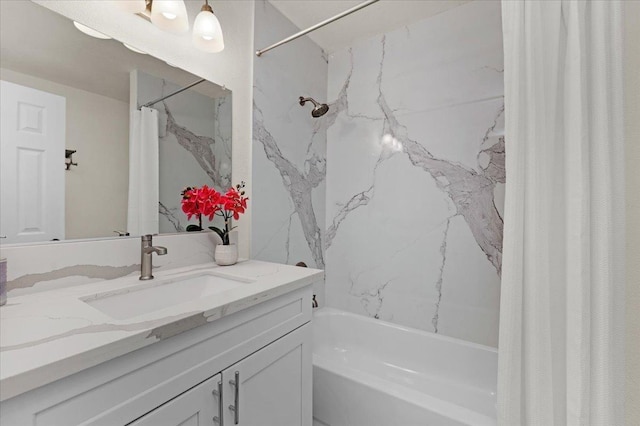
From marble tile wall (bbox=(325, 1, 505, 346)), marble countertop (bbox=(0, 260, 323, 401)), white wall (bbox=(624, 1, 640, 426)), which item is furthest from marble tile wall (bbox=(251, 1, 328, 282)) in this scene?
white wall (bbox=(624, 1, 640, 426))

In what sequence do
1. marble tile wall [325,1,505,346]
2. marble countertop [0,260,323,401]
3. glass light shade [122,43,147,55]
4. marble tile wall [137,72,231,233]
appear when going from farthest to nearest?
1. marble tile wall [325,1,505,346]
2. marble tile wall [137,72,231,233]
3. glass light shade [122,43,147,55]
4. marble countertop [0,260,323,401]

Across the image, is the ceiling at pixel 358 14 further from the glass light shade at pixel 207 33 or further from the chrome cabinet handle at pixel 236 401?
the chrome cabinet handle at pixel 236 401


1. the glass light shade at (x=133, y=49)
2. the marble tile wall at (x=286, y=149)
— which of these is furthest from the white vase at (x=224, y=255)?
the glass light shade at (x=133, y=49)

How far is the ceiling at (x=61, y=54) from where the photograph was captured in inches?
35.5

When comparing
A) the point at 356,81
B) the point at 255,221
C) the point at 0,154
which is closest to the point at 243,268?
the point at 255,221

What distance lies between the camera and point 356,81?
2.19 metres

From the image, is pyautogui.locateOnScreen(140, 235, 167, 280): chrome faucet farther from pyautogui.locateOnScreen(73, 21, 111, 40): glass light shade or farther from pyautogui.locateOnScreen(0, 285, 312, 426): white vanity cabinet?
pyautogui.locateOnScreen(73, 21, 111, 40): glass light shade

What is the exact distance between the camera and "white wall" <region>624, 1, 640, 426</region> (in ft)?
2.25

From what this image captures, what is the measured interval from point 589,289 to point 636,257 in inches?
5.2

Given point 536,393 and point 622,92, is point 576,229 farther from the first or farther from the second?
point 536,393

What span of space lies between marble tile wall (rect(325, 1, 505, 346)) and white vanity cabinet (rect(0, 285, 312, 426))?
40.9 inches

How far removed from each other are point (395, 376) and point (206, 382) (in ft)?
4.79

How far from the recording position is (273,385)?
3.27 ft

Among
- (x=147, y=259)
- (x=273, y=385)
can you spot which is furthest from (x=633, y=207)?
(x=147, y=259)
